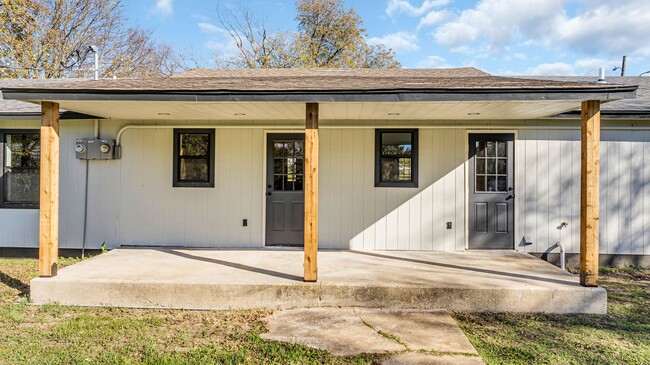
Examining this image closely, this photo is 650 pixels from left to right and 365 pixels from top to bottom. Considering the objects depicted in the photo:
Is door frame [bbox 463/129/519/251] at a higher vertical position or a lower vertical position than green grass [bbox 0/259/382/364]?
higher

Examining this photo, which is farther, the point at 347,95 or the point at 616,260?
the point at 616,260

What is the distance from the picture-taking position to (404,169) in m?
6.19

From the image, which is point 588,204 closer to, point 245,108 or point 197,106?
point 245,108

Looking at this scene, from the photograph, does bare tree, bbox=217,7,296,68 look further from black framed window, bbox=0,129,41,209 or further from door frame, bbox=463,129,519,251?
door frame, bbox=463,129,519,251

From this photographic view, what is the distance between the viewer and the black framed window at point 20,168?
636 centimetres

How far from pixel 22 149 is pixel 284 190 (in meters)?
4.52

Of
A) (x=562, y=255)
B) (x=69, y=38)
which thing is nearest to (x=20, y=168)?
(x=562, y=255)

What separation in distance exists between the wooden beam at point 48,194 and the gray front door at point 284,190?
113 inches

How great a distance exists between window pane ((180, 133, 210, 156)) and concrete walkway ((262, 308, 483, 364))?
3.41 metres

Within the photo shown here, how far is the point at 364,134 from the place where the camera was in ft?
20.2

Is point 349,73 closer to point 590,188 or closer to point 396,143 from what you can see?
point 396,143

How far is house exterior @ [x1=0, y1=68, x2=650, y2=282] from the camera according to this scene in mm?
6004

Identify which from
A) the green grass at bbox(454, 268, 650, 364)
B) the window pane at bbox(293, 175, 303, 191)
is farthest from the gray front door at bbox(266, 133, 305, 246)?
the green grass at bbox(454, 268, 650, 364)

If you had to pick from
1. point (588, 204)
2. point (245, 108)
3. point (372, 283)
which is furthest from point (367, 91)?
point (588, 204)
